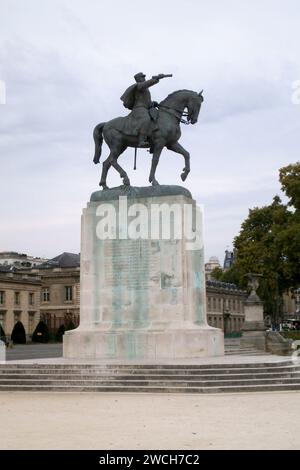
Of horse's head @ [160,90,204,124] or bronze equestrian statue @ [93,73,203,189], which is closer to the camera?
bronze equestrian statue @ [93,73,203,189]

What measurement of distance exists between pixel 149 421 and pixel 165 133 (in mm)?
12905

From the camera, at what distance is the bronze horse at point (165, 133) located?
925 inches

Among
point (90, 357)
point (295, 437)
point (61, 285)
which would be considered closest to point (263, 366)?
point (90, 357)

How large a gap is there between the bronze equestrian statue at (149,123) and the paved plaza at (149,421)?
963 centimetres

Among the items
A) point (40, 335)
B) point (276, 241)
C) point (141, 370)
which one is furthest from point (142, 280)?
point (40, 335)

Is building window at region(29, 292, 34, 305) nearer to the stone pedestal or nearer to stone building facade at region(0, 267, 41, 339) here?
Result: stone building facade at region(0, 267, 41, 339)

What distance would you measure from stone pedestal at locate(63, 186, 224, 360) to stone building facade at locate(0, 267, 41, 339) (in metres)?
54.9

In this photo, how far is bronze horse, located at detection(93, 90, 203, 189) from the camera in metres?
23.5

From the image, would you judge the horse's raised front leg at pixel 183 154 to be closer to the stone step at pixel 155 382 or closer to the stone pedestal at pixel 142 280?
the stone pedestal at pixel 142 280

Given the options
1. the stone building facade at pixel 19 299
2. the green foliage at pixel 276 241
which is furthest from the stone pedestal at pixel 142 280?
the stone building facade at pixel 19 299

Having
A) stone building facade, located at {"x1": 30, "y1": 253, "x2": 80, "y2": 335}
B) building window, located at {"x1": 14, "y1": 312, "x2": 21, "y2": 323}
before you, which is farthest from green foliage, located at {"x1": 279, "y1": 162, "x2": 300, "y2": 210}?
stone building facade, located at {"x1": 30, "y1": 253, "x2": 80, "y2": 335}

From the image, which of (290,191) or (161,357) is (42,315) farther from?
(161,357)

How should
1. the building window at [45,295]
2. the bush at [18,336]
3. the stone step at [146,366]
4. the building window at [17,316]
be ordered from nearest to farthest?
1. the stone step at [146,366]
2. the bush at [18,336]
3. the building window at [17,316]
4. the building window at [45,295]

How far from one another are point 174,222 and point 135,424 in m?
11.7
